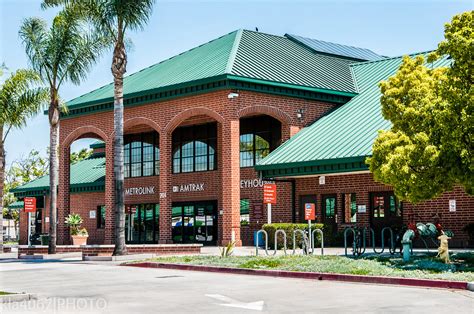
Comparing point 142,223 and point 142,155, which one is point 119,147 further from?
point 142,223

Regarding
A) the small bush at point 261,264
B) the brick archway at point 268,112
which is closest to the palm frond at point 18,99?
the brick archway at point 268,112

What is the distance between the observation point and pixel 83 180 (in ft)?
172

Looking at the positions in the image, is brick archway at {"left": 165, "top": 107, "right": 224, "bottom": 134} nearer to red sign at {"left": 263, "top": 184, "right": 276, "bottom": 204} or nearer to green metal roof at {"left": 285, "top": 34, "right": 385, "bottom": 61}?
red sign at {"left": 263, "top": 184, "right": 276, "bottom": 204}

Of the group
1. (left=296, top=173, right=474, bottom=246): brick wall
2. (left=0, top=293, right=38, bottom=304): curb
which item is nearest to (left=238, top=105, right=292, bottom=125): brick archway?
(left=296, top=173, right=474, bottom=246): brick wall

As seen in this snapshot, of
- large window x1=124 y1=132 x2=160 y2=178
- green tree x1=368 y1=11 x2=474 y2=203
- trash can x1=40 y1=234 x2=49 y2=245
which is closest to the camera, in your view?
green tree x1=368 y1=11 x2=474 y2=203

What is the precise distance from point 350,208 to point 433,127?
15.0 metres

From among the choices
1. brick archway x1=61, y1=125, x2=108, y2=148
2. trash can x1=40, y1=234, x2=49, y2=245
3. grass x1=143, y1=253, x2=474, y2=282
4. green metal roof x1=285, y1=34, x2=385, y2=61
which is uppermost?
green metal roof x1=285, y1=34, x2=385, y2=61

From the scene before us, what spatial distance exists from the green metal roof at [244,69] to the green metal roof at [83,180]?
702 centimetres

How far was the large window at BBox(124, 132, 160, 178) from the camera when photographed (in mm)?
46344

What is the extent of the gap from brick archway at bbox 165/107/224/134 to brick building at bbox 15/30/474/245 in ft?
0.20

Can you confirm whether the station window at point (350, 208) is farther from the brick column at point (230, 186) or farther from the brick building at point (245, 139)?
the brick column at point (230, 186)

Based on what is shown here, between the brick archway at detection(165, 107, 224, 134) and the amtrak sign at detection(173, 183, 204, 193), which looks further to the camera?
the amtrak sign at detection(173, 183, 204, 193)

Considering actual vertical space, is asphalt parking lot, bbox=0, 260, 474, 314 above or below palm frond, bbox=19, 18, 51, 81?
below

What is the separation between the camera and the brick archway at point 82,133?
43.2m
